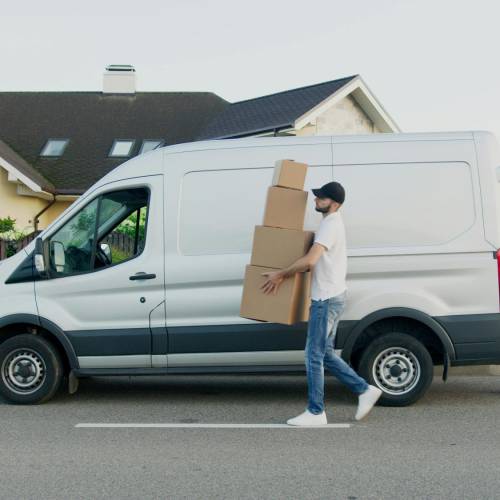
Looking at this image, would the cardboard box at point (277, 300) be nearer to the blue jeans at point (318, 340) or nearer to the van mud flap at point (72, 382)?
the blue jeans at point (318, 340)

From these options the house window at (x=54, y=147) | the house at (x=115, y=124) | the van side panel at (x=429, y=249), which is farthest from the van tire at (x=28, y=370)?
the house window at (x=54, y=147)

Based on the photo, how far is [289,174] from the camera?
23.3 ft

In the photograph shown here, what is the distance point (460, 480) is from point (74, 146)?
22997mm

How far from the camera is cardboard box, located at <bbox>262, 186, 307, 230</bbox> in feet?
23.2

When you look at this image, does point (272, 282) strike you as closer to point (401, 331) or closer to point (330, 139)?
point (401, 331)

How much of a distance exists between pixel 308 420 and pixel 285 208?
1.70 meters

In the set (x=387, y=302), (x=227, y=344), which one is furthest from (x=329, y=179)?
(x=227, y=344)

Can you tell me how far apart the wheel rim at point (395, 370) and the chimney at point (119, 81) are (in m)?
24.4

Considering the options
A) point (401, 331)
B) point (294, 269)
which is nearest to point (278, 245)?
point (294, 269)

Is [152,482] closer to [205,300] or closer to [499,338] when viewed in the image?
[205,300]

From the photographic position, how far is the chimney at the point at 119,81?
100.0 ft

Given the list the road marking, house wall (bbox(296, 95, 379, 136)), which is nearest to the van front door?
the road marking

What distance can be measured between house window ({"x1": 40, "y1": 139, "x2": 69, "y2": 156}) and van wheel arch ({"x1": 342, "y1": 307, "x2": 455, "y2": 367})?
2000cm

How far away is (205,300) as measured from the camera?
7.60 m
